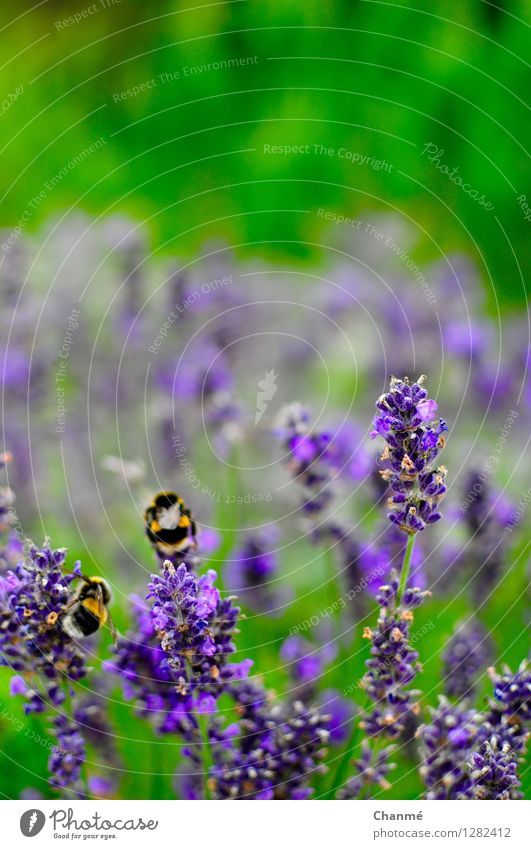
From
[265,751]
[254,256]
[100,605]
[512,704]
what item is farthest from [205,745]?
[254,256]

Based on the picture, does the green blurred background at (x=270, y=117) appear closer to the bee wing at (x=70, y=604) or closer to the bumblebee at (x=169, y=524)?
the bumblebee at (x=169, y=524)

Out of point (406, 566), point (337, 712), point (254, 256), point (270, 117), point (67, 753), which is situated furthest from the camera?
point (270, 117)

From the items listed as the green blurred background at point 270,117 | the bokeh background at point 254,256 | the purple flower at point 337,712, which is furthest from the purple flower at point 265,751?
the green blurred background at point 270,117

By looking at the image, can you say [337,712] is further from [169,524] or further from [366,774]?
[169,524]

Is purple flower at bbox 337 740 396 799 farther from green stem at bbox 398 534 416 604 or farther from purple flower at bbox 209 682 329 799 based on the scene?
green stem at bbox 398 534 416 604

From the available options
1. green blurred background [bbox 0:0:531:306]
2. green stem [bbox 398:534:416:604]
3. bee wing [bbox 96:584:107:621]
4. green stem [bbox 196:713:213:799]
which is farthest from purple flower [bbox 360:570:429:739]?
green blurred background [bbox 0:0:531:306]

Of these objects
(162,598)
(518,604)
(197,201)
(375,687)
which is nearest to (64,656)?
(162,598)
